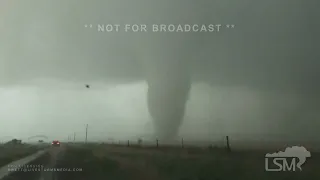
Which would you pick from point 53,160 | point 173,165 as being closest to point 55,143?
point 53,160

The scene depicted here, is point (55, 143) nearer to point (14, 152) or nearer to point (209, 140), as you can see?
point (14, 152)

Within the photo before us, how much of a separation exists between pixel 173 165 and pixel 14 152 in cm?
38

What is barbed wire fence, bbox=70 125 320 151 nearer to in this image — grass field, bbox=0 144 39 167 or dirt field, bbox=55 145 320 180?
dirt field, bbox=55 145 320 180

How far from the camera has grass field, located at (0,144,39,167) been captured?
3.26 feet

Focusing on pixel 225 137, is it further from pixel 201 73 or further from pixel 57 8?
pixel 57 8

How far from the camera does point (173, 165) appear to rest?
99 cm

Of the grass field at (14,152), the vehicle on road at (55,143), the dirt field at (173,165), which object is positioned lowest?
the dirt field at (173,165)

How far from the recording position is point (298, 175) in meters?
0.99

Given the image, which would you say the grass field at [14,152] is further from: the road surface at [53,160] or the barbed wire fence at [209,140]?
the barbed wire fence at [209,140]

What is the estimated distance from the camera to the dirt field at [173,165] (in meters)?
0.99

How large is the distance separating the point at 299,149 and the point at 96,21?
574 millimetres

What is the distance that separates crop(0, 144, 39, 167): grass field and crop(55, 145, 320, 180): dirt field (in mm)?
81

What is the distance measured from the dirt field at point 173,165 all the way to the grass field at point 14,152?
0.08 meters

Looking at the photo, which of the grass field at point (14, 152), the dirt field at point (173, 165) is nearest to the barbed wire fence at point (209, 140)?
the dirt field at point (173, 165)
